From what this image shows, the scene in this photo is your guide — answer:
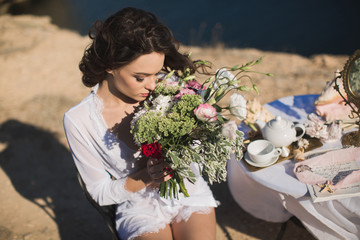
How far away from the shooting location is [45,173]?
4.41 meters

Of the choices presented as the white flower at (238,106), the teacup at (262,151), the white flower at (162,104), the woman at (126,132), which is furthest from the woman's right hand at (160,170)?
the teacup at (262,151)

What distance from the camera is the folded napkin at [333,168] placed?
2.19 meters

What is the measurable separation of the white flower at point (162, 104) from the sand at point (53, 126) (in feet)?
6.60

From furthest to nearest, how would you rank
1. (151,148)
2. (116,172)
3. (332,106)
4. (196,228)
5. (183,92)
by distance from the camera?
(332,106) → (116,172) → (196,228) → (183,92) → (151,148)

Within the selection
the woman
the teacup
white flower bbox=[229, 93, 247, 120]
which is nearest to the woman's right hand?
the woman

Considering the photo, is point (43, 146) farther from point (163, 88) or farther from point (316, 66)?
point (316, 66)

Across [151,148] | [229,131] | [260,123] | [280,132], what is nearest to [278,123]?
[280,132]

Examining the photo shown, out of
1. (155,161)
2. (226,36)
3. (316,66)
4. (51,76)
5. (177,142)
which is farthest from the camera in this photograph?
(226,36)

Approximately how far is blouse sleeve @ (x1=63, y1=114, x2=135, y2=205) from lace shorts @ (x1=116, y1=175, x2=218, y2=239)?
0.17 meters

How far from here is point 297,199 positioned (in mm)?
2314

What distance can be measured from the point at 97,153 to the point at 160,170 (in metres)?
0.69

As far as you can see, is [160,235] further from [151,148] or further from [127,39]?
[127,39]

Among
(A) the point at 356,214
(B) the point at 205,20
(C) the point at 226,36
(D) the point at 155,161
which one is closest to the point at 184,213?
(D) the point at 155,161

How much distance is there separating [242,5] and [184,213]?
848cm
